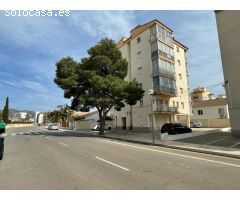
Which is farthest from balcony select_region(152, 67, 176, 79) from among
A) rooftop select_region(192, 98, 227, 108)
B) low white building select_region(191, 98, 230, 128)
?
rooftop select_region(192, 98, 227, 108)

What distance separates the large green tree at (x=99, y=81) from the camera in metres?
27.6

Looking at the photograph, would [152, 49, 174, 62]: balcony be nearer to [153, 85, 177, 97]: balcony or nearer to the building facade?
[153, 85, 177, 97]: balcony

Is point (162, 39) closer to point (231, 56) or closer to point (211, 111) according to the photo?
point (231, 56)

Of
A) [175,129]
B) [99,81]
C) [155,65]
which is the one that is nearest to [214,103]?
[155,65]

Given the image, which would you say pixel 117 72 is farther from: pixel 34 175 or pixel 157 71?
pixel 34 175

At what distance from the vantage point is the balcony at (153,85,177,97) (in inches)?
1391

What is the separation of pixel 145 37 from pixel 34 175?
34750 mm

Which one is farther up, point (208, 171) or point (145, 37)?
point (145, 37)

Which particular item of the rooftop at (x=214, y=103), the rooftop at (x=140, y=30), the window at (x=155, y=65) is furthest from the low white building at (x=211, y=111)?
the window at (x=155, y=65)

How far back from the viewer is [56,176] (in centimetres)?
706

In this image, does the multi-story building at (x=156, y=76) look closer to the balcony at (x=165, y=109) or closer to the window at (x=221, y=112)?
the balcony at (x=165, y=109)

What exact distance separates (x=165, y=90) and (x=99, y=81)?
1354 cm
